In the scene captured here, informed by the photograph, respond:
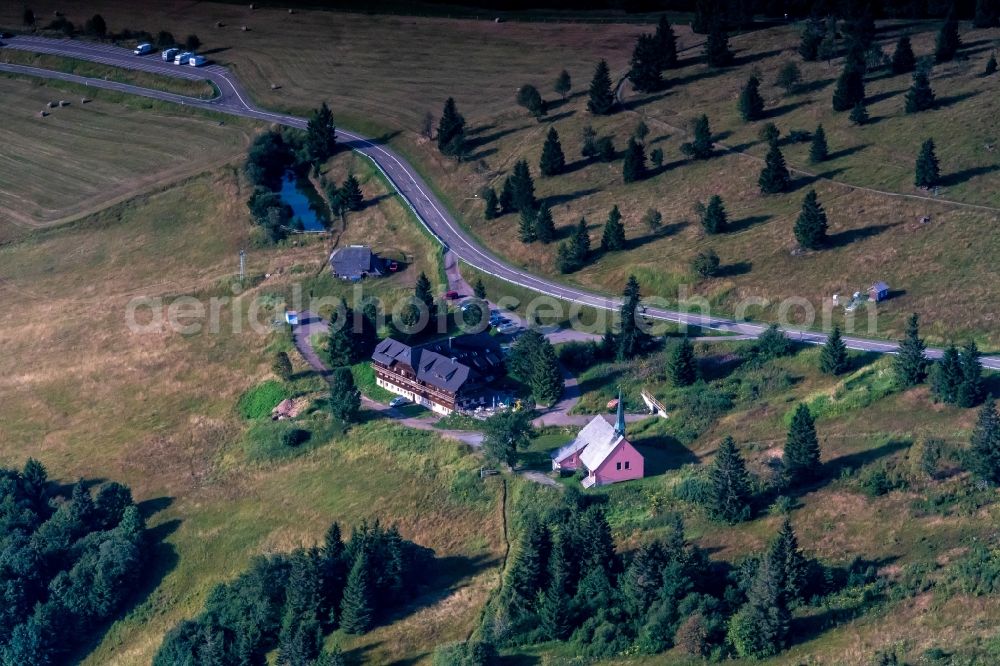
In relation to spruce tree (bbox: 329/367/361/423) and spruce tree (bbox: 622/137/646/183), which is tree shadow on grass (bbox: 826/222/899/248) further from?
spruce tree (bbox: 329/367/361/423)

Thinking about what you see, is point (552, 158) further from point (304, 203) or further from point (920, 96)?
point (920, 96)

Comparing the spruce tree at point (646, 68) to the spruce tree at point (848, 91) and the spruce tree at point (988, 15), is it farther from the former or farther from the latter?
the spruce tree at point (988, 15)

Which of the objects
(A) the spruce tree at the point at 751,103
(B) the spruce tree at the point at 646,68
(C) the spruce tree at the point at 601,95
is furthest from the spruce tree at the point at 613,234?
(B) the spruce tree at the point at 646,68

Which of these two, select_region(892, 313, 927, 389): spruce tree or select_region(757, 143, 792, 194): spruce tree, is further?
select_region(757, 143, 792, 194): spruce tree

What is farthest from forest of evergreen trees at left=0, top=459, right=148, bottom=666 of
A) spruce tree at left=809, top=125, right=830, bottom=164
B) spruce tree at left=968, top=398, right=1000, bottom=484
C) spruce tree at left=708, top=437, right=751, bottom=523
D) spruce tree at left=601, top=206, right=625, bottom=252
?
spruce tree at left=809, top=125, right=830, bottom=164

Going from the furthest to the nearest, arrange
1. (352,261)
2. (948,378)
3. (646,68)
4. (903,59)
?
1. (646,68)
2. (903,59)
3. (352,261)
4. (948,378)

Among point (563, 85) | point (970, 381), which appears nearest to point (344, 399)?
point (970, 381)

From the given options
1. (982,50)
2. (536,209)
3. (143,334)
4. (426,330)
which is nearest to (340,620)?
(426,330)

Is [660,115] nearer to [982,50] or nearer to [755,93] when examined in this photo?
[755,93]
